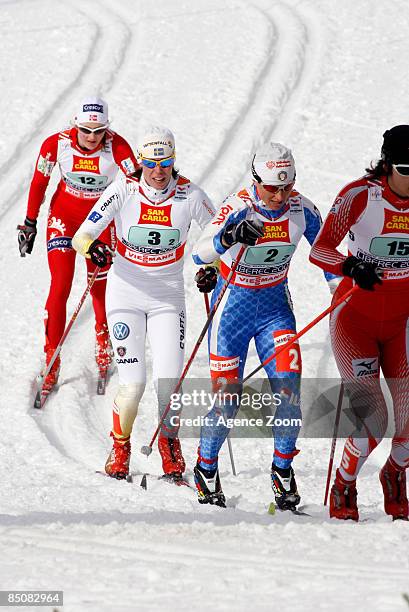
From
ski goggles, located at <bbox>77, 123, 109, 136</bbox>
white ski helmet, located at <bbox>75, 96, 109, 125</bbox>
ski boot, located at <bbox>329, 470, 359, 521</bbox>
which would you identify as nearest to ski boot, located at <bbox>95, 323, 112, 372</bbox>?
ski goggles, located at <bbox>77, 123, 109, 136</bbox>

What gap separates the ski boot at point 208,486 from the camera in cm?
717

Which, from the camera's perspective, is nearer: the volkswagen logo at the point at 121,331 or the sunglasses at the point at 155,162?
the sunglasses at the point at 155,162

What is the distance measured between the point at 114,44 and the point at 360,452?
12.4 meters

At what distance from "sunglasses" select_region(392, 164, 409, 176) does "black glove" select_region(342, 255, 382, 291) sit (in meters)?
0.55

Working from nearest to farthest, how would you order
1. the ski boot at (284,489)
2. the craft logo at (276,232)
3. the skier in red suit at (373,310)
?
the skier in red suit at (373,310), the craft logo at (276,232), the ski boot at (284,489)

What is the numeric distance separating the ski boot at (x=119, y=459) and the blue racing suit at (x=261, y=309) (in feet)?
2.50

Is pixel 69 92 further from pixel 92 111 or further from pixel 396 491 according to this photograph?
pixel 396 491

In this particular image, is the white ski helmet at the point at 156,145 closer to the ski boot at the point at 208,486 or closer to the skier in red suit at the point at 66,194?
the skier in red suit at the point at 66,194

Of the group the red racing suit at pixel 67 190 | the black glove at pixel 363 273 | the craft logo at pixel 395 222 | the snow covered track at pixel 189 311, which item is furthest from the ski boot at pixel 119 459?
the craft logo at pixel 395 222

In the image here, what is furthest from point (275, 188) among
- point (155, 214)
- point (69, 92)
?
point (69, 92)

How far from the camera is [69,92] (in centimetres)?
1581

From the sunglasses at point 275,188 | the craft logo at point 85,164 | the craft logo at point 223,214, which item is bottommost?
the craft logo at point 223,214

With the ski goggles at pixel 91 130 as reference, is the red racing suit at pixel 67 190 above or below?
below

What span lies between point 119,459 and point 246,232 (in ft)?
6.82
